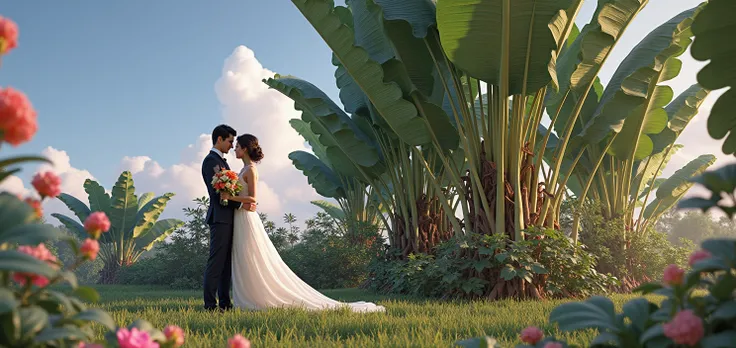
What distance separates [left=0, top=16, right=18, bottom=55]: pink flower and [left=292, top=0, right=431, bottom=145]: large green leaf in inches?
218

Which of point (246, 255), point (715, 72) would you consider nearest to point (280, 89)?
point (246, 255)

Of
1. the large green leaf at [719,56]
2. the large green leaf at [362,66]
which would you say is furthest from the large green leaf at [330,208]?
the large green leaf at [719,56]

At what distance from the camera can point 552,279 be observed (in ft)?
20.7

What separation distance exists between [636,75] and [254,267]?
5382 mm

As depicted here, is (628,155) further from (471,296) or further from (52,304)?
(52,304)

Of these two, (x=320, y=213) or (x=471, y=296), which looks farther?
(x=320, y=213)

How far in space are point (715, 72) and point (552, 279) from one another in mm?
4370

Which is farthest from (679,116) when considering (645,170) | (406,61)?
(406,61)

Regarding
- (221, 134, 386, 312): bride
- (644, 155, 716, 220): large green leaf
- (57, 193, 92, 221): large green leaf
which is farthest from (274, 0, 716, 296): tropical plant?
(57, 193, 92, 221): large green leaf

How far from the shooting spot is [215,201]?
5.21 metres

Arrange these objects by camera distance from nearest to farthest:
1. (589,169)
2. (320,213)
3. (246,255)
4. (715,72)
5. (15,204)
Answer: (15,204)
(715,72)
(246,255)
(589,169)
(320,213)

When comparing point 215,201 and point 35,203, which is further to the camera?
point 215,201

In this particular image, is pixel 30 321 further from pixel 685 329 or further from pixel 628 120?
pixel 628 120

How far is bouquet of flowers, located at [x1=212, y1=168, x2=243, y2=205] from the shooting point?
5.03 m
